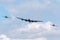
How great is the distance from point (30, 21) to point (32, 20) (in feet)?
2.60

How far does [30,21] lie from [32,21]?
1131mm

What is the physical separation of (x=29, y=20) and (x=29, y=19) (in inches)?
14.1

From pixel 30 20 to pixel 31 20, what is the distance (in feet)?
1.89

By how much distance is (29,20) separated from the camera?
1243 inches

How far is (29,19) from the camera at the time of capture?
3136 centimetres

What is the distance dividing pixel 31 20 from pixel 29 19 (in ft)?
2.57

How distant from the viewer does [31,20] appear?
30.9m

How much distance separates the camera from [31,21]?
99.9ft

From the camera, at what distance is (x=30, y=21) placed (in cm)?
3100

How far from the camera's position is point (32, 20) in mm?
30531

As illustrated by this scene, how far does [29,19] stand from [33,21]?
1.87 m

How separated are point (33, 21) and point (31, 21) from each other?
28.6 inches

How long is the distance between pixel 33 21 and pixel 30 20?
1685 mm
